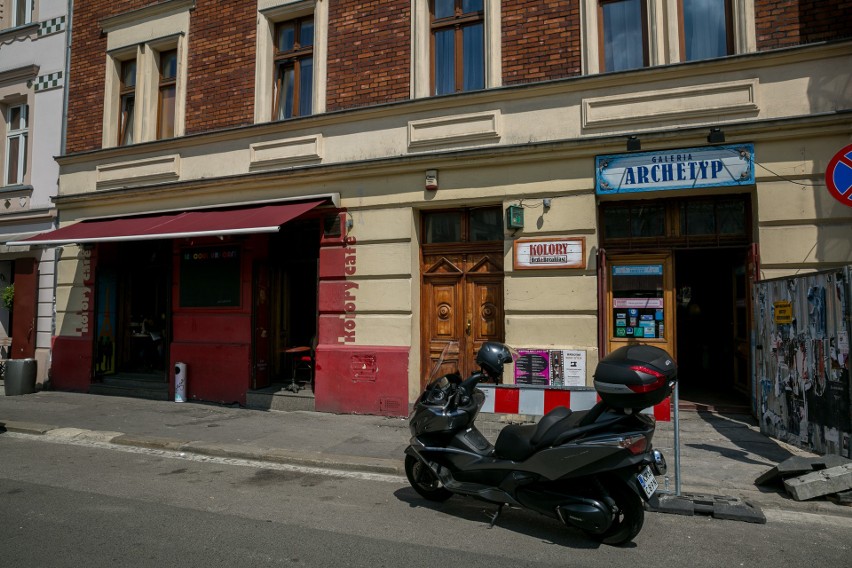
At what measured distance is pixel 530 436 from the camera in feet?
14.2

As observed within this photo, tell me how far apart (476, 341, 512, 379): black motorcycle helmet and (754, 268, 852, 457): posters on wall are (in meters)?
3.54

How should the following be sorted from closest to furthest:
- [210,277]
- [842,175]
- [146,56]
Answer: [842,175]
[210,277]
[146,56]

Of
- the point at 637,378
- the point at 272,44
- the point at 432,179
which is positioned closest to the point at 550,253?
the point at 432,179

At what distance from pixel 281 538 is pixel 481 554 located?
57.6 inches

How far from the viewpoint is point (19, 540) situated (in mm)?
4047

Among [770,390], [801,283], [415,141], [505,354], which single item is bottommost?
[770,390]

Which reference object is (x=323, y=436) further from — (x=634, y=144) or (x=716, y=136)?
(x=716, y=136)

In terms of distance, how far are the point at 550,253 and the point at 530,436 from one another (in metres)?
4.36

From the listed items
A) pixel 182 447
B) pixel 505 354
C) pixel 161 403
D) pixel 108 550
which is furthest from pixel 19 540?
pixel 161 403

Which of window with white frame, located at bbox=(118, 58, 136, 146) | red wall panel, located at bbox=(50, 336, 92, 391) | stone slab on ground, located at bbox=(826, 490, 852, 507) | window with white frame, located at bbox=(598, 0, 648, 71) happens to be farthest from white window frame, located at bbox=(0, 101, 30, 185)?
stone slab on ground, located at bbox=(826, 490, 852, 507)

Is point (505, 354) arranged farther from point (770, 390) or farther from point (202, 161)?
point (202, 161)

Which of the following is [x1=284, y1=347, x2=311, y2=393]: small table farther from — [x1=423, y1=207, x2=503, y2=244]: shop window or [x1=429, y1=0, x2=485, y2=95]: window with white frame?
[x1=429, y1=0, x2=485, y2=95]: window with white frame

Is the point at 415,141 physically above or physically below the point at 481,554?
above

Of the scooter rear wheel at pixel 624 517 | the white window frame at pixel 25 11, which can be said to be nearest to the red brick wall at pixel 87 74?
the white window frame at pixel 25 11
